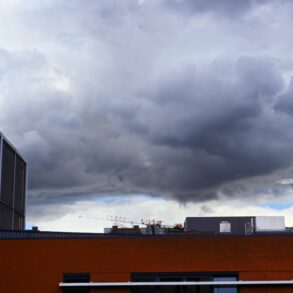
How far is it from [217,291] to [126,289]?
182 inches

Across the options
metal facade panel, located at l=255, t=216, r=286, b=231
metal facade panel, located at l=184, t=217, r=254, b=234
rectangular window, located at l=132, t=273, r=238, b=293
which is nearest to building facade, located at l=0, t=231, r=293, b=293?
rectangular window, located at l=132, t=273, r=238, b=293

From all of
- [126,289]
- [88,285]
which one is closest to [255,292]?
[126,289]

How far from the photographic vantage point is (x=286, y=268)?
1244 inches

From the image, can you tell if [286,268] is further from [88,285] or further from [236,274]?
[88,285]

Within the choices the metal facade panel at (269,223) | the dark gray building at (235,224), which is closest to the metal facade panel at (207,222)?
the dark gray building at (235,224)

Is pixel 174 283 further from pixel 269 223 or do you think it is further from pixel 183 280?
pixel 269 223

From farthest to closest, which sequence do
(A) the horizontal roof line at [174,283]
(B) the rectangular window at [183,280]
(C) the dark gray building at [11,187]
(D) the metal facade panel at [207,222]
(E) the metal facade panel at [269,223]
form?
1. (D) the metal facade panel at [207,222]
2. (C) the dark gray building at [11,187]
3. (E) the metal facade panel at [269,223]
4. (B) the rectangular window at [183,280]
5. (A) the horizontal roof line at [174,283]

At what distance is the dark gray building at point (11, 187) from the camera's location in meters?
61.2

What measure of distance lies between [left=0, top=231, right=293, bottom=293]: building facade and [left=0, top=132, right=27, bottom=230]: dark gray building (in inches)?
1010

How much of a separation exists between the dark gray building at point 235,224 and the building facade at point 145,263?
629 cm

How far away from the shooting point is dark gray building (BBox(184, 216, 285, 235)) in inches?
1523

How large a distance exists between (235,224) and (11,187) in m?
28.6

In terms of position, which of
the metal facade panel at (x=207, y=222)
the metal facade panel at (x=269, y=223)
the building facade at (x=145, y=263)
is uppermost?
the metal facade panel at (x=207, y=222)

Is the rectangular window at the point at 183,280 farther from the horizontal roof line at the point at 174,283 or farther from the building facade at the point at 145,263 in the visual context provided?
the horizontal roof line at the point at 174,283
